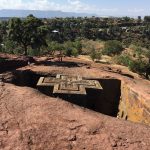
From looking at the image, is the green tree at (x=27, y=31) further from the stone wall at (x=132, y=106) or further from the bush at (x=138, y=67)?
the stone wall at (x=132, y=106)

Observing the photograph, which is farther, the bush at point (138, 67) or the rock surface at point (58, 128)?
the bush at point (138, 67)

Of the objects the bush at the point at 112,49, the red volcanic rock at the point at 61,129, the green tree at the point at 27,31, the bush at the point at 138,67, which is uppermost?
the green tree at the point at 27,31

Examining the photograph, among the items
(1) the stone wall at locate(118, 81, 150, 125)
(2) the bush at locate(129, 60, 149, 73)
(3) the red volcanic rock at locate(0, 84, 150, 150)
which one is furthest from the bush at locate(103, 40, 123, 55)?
(3) the red volcanic rock at locate(0, 84, 150, 150)

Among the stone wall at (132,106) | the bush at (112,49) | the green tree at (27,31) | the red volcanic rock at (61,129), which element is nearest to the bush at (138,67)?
the green tree at (27,31)

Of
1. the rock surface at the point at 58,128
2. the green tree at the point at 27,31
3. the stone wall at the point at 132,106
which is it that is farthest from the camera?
the green tree at the point at 27,31

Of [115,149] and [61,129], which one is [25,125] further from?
[115,149]

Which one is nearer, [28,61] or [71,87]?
[71,87]

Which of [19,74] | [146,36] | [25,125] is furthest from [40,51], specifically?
[146,36]

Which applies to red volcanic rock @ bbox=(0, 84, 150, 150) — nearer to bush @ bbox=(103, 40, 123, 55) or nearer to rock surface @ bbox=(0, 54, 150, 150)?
rock surface @ bbox=(0, 54, 150, 150)

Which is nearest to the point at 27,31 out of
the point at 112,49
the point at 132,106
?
the point at 132,106

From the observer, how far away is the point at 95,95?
15945 mm

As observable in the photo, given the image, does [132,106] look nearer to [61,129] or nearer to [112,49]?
[61,129]

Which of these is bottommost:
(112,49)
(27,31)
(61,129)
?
(112,49)

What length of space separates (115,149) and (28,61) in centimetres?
1888
